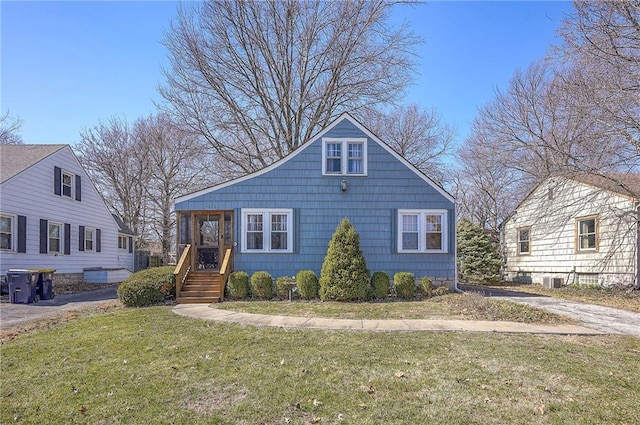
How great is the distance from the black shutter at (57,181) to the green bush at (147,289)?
26.0 ft

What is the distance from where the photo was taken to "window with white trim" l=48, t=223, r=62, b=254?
15.7m

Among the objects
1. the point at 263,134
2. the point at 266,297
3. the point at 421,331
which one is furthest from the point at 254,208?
the point at 263,134

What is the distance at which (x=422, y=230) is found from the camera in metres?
12.8

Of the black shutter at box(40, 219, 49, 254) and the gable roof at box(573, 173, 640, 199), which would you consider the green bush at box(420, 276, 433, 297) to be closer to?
the gable roof at box(573, 173, 640, 199)

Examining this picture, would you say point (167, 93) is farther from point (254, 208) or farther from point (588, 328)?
point (588, 328)

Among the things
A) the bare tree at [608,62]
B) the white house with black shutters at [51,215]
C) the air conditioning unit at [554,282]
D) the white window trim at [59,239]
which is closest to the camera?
the bare tree at [608,62]

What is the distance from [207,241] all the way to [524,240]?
49.3ft

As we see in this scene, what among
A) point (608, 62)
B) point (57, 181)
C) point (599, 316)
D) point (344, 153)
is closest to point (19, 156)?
point (57, 181)

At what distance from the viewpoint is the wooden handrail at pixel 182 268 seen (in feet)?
35.9

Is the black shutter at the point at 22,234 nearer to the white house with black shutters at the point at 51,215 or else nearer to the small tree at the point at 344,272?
the white house with black shutters at the point at 51,215

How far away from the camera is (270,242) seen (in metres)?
12.7

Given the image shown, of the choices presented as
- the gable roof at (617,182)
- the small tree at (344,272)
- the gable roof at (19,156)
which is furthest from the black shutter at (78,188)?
the gable roof at (617,182)

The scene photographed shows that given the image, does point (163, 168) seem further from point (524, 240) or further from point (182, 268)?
point (524, 240)

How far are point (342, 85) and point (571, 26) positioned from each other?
10.6 meters
